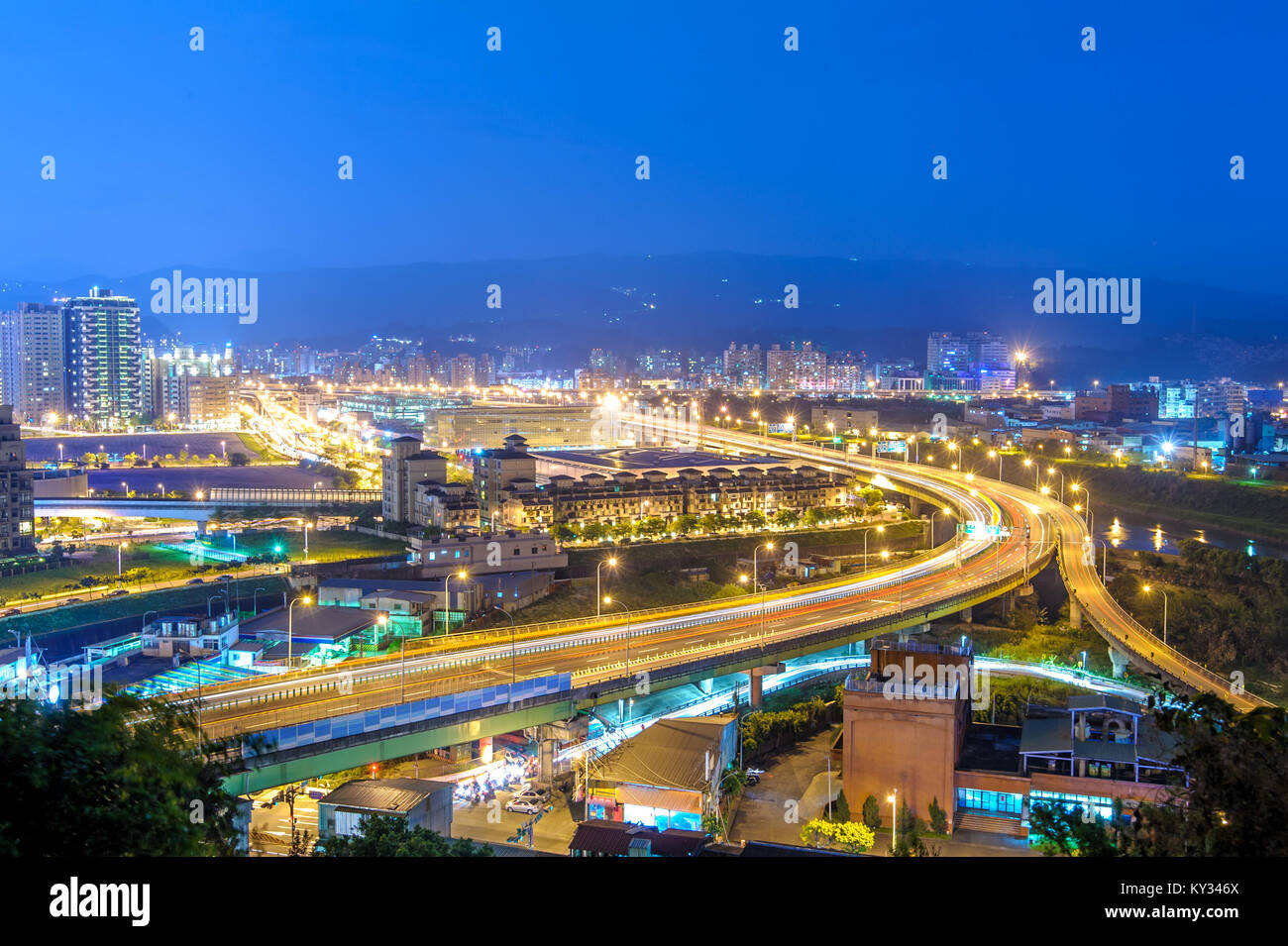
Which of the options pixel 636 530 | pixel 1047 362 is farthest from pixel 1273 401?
pixel 636 530

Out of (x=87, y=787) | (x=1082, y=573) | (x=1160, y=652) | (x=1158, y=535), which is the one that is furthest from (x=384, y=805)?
(x=1158, y=535)

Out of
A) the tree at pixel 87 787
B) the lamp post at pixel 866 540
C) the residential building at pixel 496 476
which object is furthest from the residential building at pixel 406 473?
the tree at pixel 87 787

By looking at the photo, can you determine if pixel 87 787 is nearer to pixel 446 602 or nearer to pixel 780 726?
pixel 780 726

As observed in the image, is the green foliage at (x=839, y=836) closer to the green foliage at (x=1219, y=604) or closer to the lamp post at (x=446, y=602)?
the lamp post at (x=446, y=602)

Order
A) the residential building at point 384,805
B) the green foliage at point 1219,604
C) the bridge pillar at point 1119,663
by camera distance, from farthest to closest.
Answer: the green foliage at point 1219,604, the bridge pillar at point 1119,663, the residential building at point 384,805

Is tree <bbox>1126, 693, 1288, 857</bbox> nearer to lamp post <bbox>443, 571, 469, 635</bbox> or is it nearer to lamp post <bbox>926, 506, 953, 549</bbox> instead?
lamp post <bbox>443, 571, 469, 635</bbox>

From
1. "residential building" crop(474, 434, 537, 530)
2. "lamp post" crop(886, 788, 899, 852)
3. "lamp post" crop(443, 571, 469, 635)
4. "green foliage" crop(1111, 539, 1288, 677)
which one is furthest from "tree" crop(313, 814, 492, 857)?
"residential building" crop(474, 434, 537, 530)

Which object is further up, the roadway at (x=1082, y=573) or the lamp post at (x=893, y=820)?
the roadway at (x=1082, y=573)

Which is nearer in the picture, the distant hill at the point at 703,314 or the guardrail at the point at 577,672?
the guardrail at the point at 577,672
